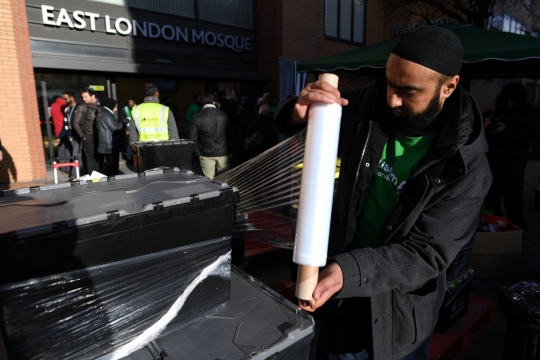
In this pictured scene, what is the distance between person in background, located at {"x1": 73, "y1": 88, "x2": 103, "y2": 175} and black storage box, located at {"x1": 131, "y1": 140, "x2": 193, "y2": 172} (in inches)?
97.7

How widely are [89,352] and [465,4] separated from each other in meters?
14.2

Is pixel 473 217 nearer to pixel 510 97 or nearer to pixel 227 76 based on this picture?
pixel 510 97

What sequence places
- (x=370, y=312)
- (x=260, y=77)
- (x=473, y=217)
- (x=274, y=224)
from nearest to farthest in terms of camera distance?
(x=473, y=217)
(x=370, y=312)
(x=274, y=224)
(x=260, y=77)

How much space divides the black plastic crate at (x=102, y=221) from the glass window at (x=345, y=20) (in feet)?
42.8

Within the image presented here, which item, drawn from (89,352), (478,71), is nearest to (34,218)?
(89,352)

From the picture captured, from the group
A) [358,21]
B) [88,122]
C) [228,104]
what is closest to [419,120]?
[88,122]

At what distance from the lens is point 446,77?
129 centimetres

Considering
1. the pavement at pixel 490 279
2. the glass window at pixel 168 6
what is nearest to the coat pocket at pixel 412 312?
the pavement at pixel 490 279

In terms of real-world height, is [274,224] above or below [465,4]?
below

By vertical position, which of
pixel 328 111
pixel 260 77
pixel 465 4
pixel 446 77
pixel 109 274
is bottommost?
pixel 109 274

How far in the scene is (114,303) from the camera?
1.33 meters

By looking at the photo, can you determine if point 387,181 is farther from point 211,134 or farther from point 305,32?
point 305,32

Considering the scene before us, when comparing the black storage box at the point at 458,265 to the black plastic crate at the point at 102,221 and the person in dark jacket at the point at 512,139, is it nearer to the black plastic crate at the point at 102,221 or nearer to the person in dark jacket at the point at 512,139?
the black plastic crate at the point at 102,221

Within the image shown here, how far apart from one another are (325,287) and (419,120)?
75cm
